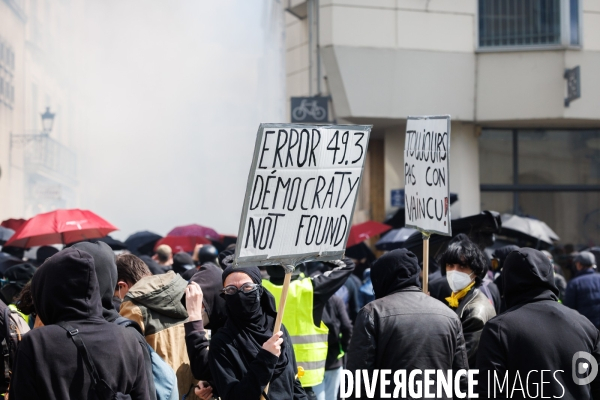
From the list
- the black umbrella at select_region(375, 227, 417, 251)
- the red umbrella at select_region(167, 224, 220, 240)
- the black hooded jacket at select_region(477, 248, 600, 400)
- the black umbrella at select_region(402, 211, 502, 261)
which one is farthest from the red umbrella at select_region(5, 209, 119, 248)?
the black hooded jacket at select_region(477, 248, 600, 400)

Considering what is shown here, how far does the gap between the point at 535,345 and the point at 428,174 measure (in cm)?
214

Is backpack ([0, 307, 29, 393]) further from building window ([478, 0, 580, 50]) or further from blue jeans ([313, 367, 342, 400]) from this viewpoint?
building window ([478, 0, 580, 50])

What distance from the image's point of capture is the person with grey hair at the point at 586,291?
917 centimetres

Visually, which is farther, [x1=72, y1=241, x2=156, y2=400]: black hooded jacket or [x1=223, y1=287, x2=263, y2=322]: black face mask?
[x1=223, y1=287, x2=263, y2=322]: black face mask

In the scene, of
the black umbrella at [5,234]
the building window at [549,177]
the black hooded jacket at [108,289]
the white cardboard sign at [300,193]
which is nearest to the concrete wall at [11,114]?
the black umbrella at [5,234]

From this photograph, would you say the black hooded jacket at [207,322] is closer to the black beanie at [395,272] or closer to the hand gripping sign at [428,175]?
the black beanie at [395,272]

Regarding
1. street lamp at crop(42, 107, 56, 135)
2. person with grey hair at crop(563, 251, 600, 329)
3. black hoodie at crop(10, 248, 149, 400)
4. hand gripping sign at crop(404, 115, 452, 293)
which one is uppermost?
street lamp at crop(42, 107, 56, 135)

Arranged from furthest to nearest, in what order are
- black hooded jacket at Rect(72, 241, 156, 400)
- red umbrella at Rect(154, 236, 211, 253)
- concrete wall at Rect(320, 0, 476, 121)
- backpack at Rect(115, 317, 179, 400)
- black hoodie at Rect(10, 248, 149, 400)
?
concrete wall at Rect(320, 0, 476, 121) → red umbrella at Rect(154, 236, 211, 253) → backpack at Rect(115, 317, 179, 400) → black hooded jacket at Rect(72, 241, 156, 400) → black hoodie at Rect(10, 248, 149, 400)

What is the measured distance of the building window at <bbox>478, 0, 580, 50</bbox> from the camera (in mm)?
14852

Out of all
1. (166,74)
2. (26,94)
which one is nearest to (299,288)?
(26,94)

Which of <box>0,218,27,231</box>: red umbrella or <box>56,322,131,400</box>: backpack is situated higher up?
<box>0,218,27,231</box>: red umbrella

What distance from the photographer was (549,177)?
52.0 feet

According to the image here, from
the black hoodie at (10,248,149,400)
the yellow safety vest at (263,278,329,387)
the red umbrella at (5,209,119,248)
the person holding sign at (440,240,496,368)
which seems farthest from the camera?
the red umbrella at (5,209,119,248)

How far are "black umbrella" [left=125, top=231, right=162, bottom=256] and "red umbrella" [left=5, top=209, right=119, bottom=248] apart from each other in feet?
10.4
